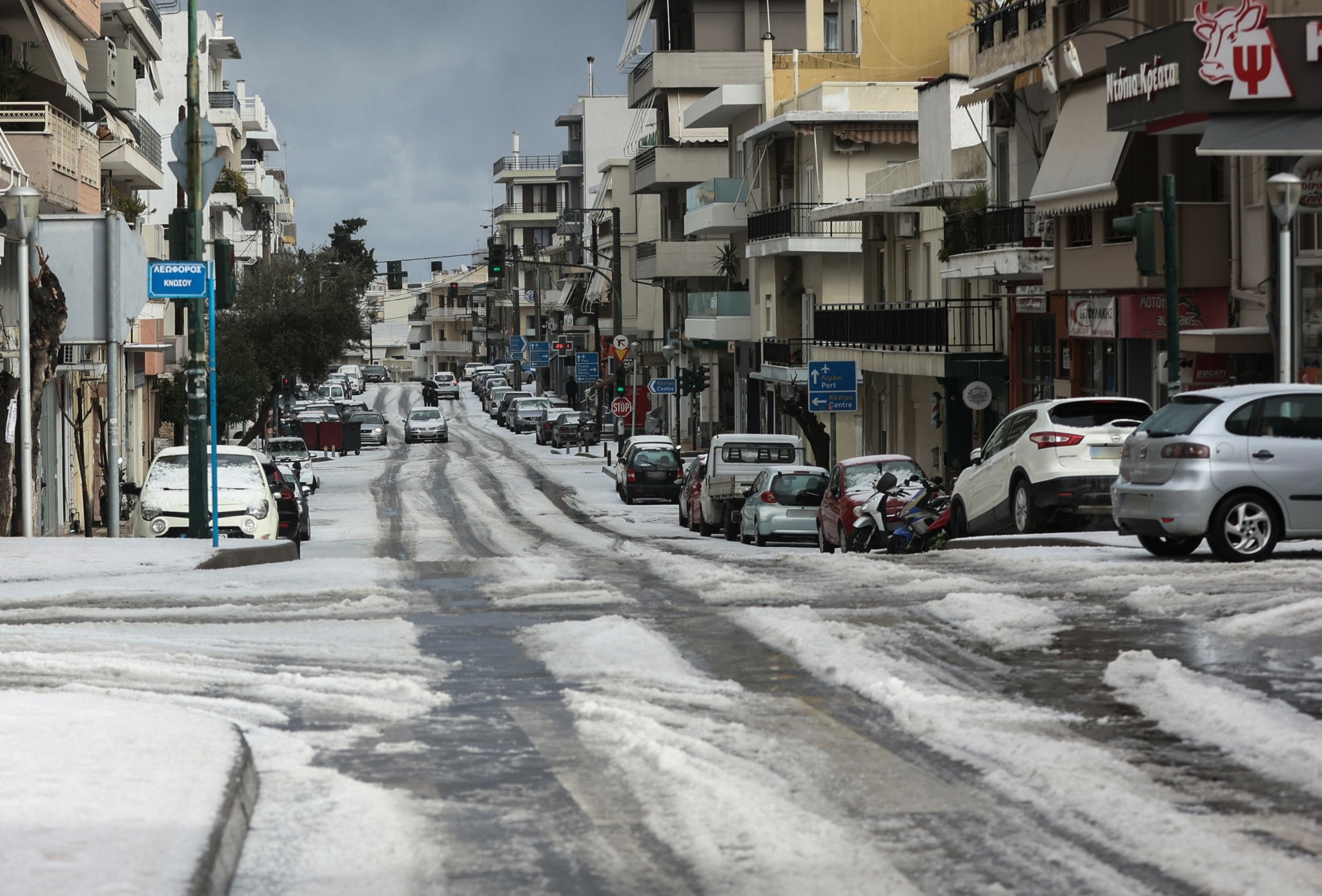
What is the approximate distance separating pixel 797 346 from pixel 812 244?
145 inches

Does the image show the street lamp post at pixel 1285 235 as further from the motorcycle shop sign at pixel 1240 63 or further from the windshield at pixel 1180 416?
the windshield at pixel 1180 416

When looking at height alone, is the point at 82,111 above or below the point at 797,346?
above

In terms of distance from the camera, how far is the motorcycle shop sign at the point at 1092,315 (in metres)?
31.3

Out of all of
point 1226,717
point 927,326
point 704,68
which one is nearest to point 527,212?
point 704,68

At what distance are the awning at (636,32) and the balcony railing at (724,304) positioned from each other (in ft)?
36.9

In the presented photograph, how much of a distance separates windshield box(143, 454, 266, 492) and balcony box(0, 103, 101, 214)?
7.91 meters

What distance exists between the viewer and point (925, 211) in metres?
47.0

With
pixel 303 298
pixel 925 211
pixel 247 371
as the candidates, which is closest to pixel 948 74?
pixel 925 211

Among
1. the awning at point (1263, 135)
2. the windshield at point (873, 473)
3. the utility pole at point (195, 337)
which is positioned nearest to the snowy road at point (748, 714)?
the utility pole at point (195, 337)

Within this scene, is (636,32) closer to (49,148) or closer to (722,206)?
(722,206)

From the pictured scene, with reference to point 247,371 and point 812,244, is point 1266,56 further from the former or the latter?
point 247,371

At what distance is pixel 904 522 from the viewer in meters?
24.0

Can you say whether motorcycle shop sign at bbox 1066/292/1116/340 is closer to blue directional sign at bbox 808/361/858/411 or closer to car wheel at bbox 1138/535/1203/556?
blue directional sign at bbox 808/361/858/411

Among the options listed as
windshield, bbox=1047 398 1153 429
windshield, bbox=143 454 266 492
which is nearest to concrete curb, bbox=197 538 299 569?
windshield, bbox=143 454 266 492
